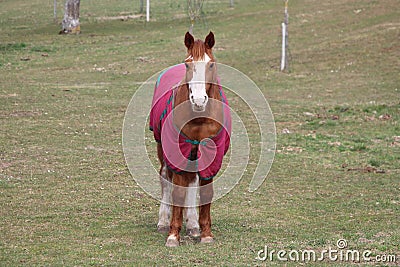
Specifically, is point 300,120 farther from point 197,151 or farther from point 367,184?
point 197,151

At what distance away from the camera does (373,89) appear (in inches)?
700

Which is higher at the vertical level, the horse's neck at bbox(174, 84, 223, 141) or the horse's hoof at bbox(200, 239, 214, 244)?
the horse's neck at bbox(174, 84, 223, 141)

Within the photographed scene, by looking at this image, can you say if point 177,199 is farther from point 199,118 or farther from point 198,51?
point 198,51

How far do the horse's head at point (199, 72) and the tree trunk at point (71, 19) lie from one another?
21921mm

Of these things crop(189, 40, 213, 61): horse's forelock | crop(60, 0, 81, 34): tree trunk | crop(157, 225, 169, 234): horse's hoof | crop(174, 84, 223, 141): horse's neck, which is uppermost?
crop(60, 0, 81, 34): tree trunk

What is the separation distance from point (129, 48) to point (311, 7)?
898cm

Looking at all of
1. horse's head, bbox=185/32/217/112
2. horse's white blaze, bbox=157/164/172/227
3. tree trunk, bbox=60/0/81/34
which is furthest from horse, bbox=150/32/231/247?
tree trunk, bbox=60/0/81/34

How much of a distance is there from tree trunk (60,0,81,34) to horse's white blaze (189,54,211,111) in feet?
72.4

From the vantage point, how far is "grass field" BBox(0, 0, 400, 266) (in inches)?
266

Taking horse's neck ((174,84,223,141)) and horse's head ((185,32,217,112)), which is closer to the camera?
horse's head ((185,32,217,112))

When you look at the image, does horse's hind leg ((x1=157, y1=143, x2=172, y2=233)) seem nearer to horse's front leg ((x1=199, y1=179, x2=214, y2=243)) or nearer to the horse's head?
horse's front leg ((x1=199, y1=179, x2=214, y2=243))

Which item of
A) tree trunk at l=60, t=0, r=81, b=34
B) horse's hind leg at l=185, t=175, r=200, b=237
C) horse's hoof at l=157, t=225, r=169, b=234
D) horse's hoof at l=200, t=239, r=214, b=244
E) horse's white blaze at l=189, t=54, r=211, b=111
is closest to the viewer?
horse's white blaze at l=189, t=54, r=211, b=111

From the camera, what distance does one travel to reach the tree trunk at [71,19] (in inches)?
1077

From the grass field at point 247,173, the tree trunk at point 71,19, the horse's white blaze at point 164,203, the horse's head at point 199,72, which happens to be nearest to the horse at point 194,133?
the horse's head at point 199,72
